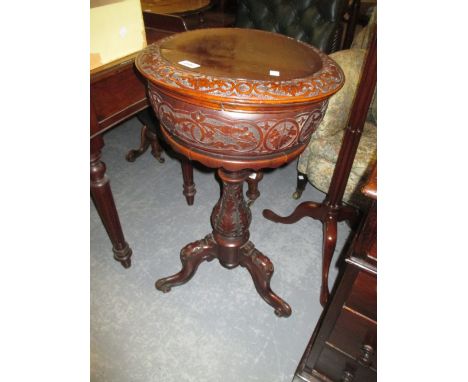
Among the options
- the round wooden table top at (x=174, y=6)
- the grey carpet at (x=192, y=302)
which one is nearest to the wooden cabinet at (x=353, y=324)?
the grey carpet at (x=192, y=302)

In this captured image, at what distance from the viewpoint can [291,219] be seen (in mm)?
1688

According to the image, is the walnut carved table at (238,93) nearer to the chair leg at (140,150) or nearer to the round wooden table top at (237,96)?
the round wooden table top at (237,96)

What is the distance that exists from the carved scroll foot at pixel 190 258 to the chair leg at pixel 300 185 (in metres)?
0.73

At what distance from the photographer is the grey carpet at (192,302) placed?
1149mm

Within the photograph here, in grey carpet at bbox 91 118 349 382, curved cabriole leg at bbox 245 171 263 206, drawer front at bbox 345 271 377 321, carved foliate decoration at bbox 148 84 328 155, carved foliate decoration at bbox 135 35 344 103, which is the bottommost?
grey carpet at bbox 91 118 349 382

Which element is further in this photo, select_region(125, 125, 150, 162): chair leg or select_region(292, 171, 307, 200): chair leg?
select_region(125, 125, 150, 162): chair leg

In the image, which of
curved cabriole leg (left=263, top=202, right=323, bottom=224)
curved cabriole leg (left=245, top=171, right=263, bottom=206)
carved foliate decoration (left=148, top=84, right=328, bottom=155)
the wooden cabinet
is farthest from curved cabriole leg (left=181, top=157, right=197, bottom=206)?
the wooden cabinet

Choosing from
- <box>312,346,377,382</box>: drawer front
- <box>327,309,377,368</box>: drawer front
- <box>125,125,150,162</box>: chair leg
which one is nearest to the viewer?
<box>327,309,377,368</box>: drawer front

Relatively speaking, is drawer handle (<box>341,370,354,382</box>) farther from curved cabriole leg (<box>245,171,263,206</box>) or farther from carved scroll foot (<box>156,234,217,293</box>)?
curved cabriole leg (<box>245,171,263,206</box>)

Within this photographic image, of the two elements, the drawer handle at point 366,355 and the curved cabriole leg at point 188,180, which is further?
the curved cabriole leg at point 188,180

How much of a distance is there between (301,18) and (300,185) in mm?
1035

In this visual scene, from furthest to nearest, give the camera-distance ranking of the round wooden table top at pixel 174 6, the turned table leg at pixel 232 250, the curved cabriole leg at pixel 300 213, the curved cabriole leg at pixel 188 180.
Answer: the round wooden table top at pixel 174 6, the curved cabriole leg at pixel 188 180, the curved cabriole leg at pixel 300 213, the turned table leg at pixel 232 250

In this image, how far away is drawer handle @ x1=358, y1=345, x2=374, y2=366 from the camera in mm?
782

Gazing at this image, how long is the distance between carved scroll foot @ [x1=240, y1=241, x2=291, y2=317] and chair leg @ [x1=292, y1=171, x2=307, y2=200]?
0.66 meters
